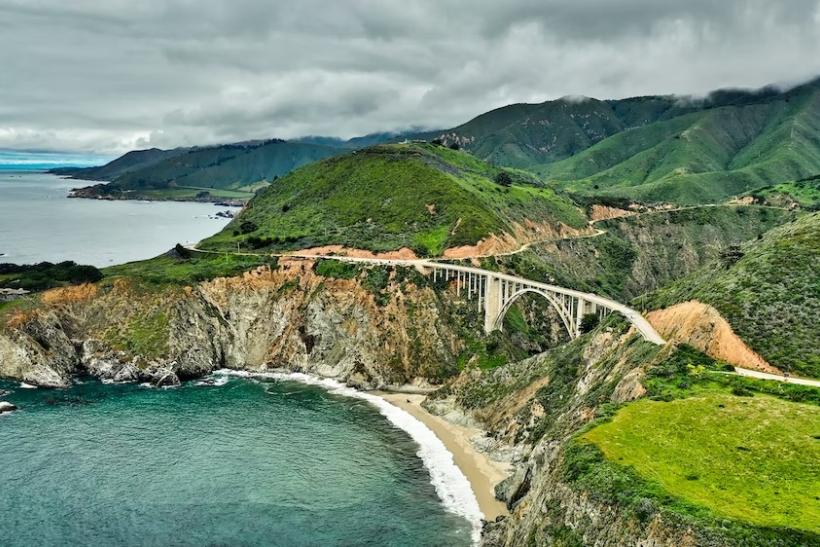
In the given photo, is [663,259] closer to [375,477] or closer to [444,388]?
[444,388]

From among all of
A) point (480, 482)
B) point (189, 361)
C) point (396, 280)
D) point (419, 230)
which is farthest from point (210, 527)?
point (419, 230)

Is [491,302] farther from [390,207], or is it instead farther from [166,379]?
[166,379]

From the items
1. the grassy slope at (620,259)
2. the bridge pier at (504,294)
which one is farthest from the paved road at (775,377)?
the grassy slope at (620,259)

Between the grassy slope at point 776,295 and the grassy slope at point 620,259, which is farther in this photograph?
the grassy slope at point 620,259

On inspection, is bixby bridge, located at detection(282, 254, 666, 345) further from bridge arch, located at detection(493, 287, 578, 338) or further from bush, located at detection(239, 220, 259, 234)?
bush, located at detection(239, 220, 259, 234)

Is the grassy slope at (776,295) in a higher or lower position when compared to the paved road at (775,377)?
higher

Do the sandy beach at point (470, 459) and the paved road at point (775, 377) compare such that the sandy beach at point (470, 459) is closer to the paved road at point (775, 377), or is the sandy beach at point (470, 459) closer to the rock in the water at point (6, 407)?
the paved road at point (775, 377)
